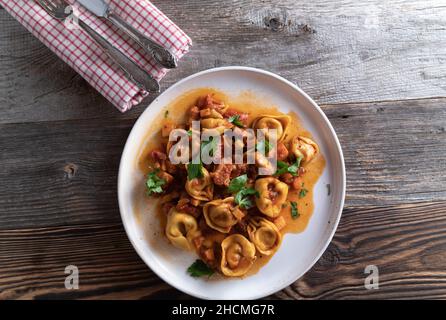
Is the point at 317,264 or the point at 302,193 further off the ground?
the point at 302,193

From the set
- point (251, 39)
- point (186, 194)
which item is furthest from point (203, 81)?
point (186, 194)

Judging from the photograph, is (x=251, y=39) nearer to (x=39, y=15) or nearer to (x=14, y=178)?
(x=39, y=15)

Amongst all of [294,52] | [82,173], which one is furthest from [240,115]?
[82,173]

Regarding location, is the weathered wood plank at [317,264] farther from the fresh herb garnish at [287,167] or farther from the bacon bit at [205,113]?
the bacon bit at [205,113]

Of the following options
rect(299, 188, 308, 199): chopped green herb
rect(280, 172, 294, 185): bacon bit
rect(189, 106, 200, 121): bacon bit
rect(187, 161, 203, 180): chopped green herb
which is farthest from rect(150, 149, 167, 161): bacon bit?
rect(299, 188, 308, 199): chopped green herb

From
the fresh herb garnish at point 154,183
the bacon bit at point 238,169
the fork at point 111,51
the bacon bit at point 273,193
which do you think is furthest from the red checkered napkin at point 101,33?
the bacon bit at point 273,193

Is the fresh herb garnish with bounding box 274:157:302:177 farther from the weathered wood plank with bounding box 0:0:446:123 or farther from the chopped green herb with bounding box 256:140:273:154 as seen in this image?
the weathered wood plank with bounding box 0:0:446:123

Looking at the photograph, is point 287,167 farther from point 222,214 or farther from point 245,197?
point 222,214
